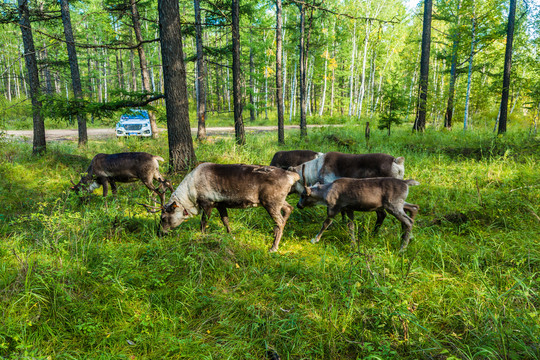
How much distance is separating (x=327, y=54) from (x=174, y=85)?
30543mm

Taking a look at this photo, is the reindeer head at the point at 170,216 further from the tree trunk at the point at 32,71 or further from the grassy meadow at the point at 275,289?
the tree trunk at the point at 32,71

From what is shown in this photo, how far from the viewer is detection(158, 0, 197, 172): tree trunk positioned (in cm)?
Result: 773

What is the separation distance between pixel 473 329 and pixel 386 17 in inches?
1448

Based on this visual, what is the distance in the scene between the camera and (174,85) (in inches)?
314

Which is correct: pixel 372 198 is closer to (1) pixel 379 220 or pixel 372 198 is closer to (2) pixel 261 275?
(1) pixel 379 220

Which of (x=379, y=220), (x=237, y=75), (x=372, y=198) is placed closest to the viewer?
(x=372, y=198)

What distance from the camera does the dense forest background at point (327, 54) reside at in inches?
514

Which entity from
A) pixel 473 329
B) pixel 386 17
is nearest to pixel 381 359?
pixel 473 329

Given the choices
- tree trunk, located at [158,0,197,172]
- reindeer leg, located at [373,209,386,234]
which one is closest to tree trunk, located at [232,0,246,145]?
tree trunk, located at [158,0,197,172]

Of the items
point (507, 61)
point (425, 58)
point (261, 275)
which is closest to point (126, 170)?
point (261, 275)

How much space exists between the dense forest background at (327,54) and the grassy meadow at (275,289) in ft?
16.0

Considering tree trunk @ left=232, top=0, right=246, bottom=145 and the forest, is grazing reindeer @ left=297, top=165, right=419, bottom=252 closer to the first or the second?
the forest

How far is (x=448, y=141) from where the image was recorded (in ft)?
39.7

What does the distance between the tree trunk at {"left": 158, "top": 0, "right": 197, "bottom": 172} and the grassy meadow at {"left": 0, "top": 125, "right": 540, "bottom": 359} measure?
251cm
